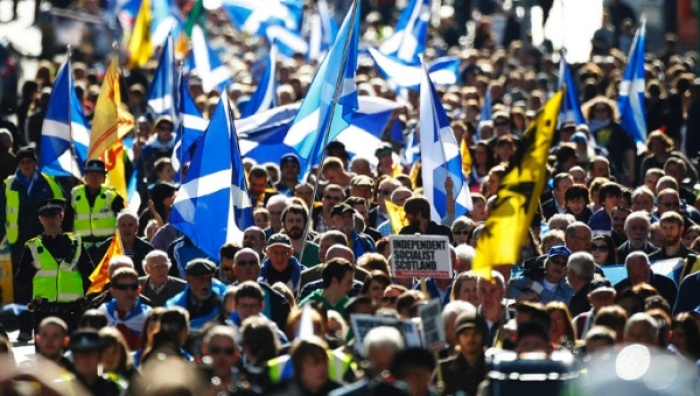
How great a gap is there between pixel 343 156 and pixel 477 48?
17048 millimetres

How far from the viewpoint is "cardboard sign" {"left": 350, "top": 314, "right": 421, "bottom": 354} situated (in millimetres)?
12266

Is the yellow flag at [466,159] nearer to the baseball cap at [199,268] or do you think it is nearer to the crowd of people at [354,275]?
the crowd of people at [354,275]

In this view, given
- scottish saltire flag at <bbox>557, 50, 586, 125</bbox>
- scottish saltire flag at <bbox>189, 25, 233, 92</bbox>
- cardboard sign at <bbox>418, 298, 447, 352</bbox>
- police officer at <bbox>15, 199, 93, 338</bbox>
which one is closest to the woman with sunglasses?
police officer at <bbox>15, 199, 93, 338</bbox>

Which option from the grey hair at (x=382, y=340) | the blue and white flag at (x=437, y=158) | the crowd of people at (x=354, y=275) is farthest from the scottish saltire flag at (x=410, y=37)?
the grey hair at (x=382, y=340)

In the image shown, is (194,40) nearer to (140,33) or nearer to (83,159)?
(140,33)

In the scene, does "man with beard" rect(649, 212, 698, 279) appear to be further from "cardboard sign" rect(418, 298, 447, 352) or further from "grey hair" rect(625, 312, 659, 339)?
"cardboard sign" rect(418, 298, 447, 352)

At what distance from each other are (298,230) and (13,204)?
336 centimetres

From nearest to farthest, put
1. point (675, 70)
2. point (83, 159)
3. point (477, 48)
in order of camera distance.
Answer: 1. point (83, 159)
2. point (675, 70)
3. point (477, 48)

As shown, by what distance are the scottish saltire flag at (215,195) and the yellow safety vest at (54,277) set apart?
38.8 inches

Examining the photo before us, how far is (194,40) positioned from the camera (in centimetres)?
2903

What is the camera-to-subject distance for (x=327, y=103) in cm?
1853

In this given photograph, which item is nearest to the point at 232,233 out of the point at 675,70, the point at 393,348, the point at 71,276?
the point at 71,276

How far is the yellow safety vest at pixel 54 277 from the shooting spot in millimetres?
16609

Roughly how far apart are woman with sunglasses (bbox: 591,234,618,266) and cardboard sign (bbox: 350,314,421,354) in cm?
446
